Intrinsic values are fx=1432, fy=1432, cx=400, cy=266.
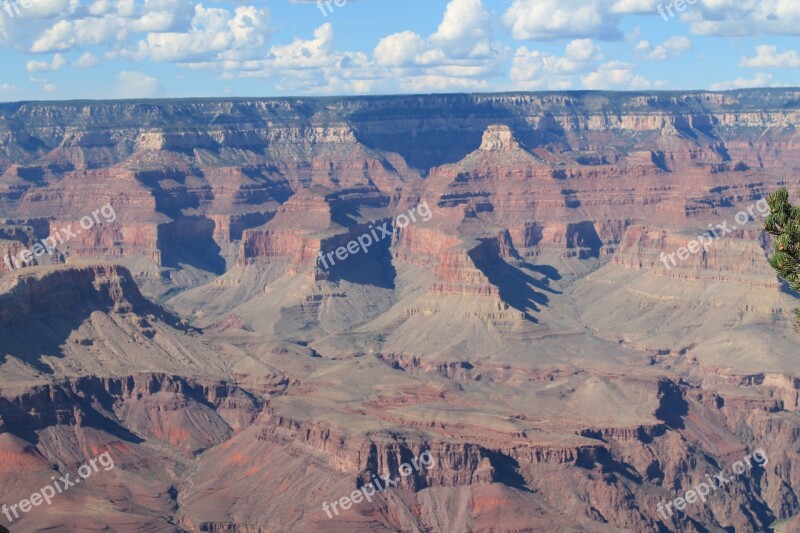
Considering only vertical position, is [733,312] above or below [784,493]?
above

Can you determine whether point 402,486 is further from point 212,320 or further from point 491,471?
point 212,320

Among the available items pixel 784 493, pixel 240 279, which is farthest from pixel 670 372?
Result: pixel 240 279

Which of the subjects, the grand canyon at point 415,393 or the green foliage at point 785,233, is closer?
the green foliage at point 785,233

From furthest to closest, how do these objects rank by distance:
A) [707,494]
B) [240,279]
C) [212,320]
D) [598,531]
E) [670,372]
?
[240,279] < [212,320] < [670,372] < [707,494] < [598,531]

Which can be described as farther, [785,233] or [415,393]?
[415,393]

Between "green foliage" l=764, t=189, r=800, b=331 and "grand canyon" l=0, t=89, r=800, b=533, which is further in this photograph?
"grand canyon" l=0, t=89, r=800, b=533

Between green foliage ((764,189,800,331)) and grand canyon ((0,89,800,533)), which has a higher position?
green foliage ((764,189,800,331))

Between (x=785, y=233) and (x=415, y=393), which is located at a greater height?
(x=785, y=233)

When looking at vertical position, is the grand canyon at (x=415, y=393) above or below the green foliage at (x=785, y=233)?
below
